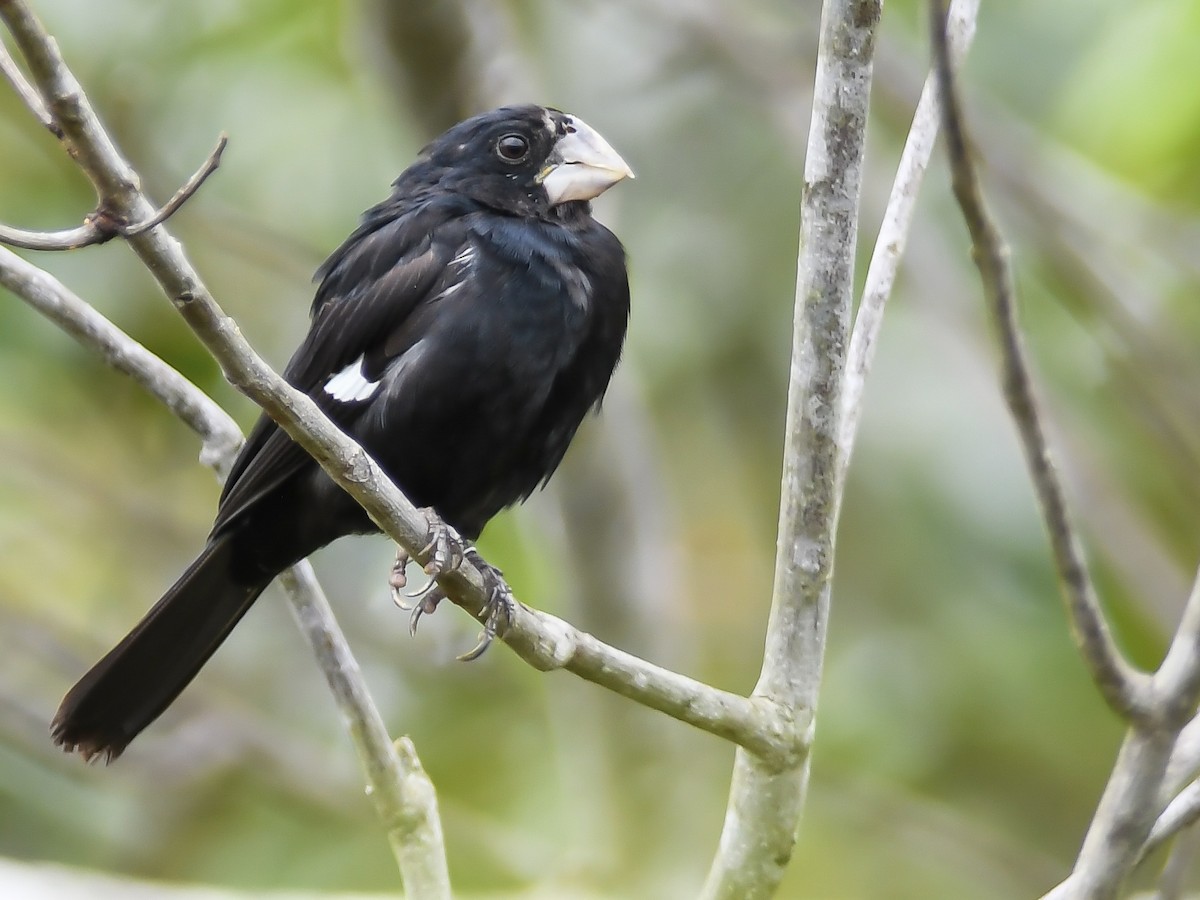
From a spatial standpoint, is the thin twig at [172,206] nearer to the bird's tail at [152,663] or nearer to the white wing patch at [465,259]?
the white wing patch at [465,259]

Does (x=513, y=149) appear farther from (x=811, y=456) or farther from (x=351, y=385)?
(x=811, y=456)

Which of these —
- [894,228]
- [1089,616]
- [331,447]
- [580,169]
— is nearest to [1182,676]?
[1089,616]

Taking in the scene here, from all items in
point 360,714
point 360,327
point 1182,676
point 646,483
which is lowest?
point 1182,676

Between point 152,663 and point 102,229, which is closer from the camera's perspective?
point 102,229

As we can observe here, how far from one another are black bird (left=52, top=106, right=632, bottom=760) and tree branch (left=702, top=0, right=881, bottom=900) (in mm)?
667

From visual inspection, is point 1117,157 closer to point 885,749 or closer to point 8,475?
point 885,749

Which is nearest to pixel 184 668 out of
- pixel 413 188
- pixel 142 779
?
pixel 413 188

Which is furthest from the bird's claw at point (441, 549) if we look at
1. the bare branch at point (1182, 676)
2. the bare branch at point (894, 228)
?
the bare branch at point (1182, 676)

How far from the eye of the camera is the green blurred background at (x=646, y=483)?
13.5 ft

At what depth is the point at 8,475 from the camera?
4.62 m

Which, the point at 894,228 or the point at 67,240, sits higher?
the point at 894,228

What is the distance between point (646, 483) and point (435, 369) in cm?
208

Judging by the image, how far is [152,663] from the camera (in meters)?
2.87

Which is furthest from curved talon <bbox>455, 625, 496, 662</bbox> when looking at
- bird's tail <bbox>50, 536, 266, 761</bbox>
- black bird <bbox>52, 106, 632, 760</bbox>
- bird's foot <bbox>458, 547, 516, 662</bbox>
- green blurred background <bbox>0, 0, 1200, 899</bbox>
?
green blurred background <bbox>0, 0, 1200, 899</bbox>
